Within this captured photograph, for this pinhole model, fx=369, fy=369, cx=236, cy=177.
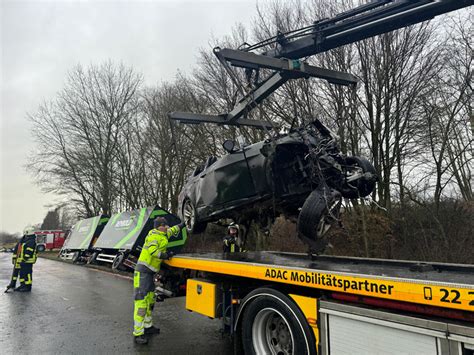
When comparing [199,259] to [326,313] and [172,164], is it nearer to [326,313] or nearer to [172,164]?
[326,313]

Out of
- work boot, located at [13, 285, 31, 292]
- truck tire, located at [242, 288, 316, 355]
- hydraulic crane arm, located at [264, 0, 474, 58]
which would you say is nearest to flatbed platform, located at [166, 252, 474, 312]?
truck tire, located at [242, 288, 316, 355]

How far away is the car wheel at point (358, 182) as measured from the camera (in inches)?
195

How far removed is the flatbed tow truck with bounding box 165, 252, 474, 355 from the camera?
2.52 m

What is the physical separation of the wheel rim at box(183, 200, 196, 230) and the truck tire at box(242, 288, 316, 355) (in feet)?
8.40

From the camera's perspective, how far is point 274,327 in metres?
4.03

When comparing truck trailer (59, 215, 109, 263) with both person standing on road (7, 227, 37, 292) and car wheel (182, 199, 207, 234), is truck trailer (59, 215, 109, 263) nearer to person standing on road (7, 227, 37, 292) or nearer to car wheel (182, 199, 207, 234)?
person standing on road (7, 227, 37, 292)

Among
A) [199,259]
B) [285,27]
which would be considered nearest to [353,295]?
[199,259]

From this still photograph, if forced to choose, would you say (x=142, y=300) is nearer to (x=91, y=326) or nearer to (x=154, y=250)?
(x=154, y=250)

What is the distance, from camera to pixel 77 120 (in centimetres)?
2992

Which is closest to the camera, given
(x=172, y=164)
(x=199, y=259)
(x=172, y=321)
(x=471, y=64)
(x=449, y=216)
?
(x=199, y=259)

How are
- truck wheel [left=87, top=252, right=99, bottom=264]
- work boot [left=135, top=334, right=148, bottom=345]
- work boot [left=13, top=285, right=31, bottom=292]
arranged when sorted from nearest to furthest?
work boot [left=135, top=334, right=148, bottom=345], work boot [left=13, top=285, right=31, bottom=292], truck wheel [left=87, top=252, right=99, bottom=264]

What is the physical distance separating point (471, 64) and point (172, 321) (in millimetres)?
10492

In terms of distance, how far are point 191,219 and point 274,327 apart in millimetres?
2982

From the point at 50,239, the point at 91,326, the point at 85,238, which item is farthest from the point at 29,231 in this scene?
the point at 50,239
